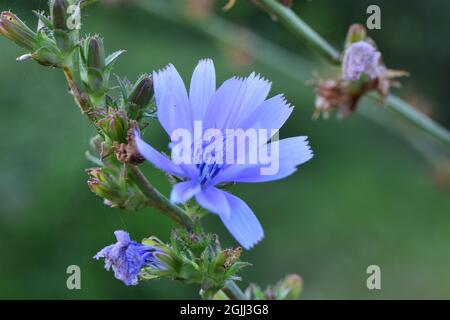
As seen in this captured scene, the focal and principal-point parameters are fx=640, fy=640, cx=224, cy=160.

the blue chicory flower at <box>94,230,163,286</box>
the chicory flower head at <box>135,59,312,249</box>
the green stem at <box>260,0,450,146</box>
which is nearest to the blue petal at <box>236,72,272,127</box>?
the chicory flower head at <box>135,59,312,249</box>

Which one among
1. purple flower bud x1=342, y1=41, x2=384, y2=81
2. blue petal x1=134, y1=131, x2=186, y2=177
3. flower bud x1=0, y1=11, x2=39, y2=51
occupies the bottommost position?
blue petal x1=134, y1=131, x2=186, y2=177

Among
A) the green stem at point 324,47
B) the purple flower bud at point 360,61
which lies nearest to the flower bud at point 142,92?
the green stem at point 324,47

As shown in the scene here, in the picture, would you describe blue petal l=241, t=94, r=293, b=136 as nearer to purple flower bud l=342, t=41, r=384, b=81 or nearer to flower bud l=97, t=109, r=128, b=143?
flower bud l=97, t=109, r=128, b=143

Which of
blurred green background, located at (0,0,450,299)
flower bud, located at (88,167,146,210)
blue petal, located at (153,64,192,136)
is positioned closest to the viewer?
blue petal, located at (153,64,192,136)

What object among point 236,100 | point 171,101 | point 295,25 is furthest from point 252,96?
point 295,25

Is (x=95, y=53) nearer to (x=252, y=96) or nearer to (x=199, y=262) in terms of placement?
(x=252, y=96)
